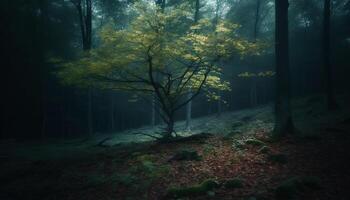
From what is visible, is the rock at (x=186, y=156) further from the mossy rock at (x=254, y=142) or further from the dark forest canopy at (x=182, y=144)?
the mossy rock at (x=254, y=142)

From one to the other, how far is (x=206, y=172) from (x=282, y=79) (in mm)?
5862

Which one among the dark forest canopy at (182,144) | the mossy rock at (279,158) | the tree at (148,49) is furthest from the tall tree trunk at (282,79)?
the mossy rock at (279,158)

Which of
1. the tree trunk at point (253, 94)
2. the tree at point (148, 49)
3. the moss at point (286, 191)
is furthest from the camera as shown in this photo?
the tree trunk at point (253, 94)

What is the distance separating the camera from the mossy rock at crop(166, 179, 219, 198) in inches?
298

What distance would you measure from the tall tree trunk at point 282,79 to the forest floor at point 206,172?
0.64m

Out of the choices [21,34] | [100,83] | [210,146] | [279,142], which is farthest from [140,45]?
[21,34]

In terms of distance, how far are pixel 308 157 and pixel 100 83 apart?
9275mm

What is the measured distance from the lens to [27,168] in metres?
12.5

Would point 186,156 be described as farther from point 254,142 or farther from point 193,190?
point 193,190

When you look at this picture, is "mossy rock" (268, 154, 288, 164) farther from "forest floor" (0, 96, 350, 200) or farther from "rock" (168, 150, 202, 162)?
"rock" (168, 150, 202, 162)

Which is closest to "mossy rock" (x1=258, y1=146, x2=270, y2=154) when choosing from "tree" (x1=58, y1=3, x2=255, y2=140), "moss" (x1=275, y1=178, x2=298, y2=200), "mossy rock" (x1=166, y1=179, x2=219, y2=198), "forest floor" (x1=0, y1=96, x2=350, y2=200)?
"forest floor" (x1=0, y1=96, x2=350, y2=200)

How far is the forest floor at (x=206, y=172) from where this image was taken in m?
7.35

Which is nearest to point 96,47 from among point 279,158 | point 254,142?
point 254,142

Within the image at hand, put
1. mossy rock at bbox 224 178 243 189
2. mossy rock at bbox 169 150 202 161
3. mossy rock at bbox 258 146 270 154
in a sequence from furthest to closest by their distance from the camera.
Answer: mossy rock at bbox 169 150 202 161, mossy rock at bbox 258 146 270 154, mossy rock at bbox 224 178 243 189
